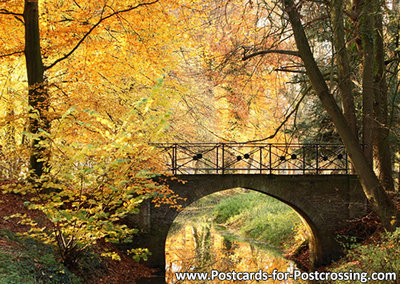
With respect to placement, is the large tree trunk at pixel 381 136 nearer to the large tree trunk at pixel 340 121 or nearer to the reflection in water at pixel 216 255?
the large tree trunk at pixel 340 121

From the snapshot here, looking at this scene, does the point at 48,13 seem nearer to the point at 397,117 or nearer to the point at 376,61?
the point at 376,61

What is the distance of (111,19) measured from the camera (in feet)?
28.8

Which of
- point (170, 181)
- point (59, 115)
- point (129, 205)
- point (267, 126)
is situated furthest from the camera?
point (267, 126)

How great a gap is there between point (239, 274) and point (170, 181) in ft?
9.92

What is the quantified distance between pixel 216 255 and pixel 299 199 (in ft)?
11.2

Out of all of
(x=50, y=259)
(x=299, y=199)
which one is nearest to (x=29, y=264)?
(x=50, y=259)

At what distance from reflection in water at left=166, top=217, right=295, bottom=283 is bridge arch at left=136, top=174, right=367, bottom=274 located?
995 mm

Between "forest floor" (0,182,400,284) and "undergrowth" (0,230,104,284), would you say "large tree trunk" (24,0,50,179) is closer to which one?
"forest floor" (0,182,400,284)

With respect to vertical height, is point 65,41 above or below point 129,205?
above

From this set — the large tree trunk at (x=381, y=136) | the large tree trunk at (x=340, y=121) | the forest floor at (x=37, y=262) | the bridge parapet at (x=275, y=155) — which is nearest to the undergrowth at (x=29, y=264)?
the forest floor at (x=37, y=262)

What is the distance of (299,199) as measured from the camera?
37.5ft

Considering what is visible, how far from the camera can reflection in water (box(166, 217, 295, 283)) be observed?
37.6 feet

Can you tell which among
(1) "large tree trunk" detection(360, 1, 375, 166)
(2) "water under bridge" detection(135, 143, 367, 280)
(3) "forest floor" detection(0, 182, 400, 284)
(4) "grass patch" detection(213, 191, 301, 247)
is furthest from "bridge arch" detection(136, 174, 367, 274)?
(4) "grass patch" detection(213, 191, 301, 247)

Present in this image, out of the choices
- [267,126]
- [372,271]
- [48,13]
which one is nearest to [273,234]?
[267,126]
